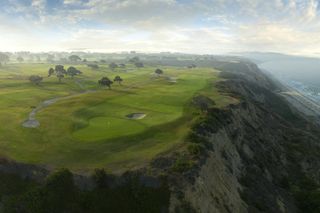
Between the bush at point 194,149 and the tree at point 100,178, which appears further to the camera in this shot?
the bush at point 194,149

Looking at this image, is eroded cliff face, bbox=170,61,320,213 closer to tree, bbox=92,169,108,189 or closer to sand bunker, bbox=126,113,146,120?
tree, bbox=92,169,108,189

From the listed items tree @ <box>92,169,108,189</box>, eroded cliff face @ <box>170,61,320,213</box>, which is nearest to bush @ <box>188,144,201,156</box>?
eroded cliff face @ <box>170,61,320,213</box>

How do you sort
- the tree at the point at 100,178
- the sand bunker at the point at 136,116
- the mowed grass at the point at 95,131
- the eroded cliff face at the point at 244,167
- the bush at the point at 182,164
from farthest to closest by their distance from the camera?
the sand bunker at the point at 136,116 < the mowed grass at the point at 95,131 < the bush at the point at 182,164 < the eroded cliff face at the point at 244,167 < the tree at the point at 100,178

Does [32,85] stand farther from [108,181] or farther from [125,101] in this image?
[108,181]

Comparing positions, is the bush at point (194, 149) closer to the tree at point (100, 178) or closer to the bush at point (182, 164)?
the bush at point (182, 164)

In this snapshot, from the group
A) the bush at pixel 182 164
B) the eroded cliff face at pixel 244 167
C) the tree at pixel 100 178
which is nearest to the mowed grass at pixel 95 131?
the tree at pixel 100 178

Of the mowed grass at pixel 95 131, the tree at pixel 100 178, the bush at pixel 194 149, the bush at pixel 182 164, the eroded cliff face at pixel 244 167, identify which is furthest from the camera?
the bush at pixel 194 149

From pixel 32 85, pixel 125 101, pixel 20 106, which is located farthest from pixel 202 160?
pixel 32 85

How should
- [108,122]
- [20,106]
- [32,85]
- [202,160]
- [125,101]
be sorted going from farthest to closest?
[32,85]
[125,101]
[20,106]
[108,122]
[202,160]

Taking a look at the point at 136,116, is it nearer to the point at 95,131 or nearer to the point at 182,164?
the point at 95,131
